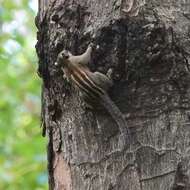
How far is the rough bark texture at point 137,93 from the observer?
1664mm

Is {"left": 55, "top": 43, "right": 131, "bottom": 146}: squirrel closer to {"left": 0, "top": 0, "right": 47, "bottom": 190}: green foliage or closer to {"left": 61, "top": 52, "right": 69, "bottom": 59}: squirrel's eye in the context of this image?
{"left": 61, "top": 52, "right": 69, "bottom": 59}: squirrel's eye

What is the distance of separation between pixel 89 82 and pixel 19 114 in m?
4.70

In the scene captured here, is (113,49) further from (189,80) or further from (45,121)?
(45,121)

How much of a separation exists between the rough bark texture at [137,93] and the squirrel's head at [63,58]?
0.11 feet

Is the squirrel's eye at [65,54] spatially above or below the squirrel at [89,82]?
above

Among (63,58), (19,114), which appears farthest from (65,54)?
(19,114)

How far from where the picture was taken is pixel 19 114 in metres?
6.36

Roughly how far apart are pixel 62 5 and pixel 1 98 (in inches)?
156

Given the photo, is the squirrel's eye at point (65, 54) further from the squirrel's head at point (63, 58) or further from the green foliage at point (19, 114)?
the green foliage at point (19, 114)

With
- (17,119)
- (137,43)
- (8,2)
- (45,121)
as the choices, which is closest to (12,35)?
(8,2)

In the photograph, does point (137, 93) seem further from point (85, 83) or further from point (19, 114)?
point (19, 114)

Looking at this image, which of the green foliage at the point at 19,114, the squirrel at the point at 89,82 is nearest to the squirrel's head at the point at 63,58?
the squirrel at the point at 89,82

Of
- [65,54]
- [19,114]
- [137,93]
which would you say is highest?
[19,114]

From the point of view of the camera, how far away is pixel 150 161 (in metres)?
1.66
